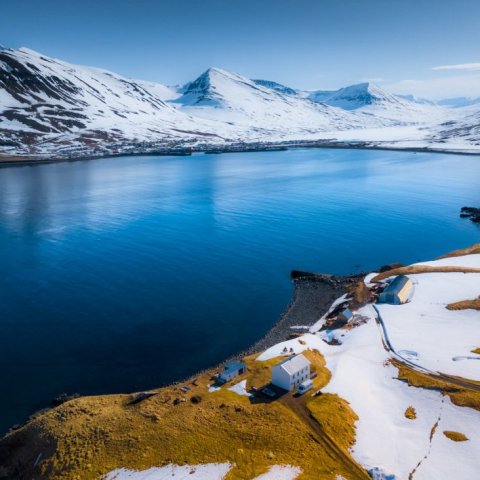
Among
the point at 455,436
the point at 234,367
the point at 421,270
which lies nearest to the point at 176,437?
the point at 234,367

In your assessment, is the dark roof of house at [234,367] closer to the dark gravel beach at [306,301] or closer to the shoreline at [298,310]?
the shoreline at [298,310]

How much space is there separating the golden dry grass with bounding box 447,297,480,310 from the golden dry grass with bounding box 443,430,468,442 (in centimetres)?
2517

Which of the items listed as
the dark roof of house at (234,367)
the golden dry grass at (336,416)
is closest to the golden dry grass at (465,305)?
the golden dry grass at (336,416)

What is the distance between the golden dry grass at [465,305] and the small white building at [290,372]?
2690 centimetres

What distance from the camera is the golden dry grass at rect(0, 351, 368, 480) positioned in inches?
1217

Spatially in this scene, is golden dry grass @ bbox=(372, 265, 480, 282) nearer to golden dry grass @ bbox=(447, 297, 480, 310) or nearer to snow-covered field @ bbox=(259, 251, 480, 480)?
snow-covered field @ bbox=(259, 251, 480, 480)

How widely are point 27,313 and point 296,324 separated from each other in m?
36.3

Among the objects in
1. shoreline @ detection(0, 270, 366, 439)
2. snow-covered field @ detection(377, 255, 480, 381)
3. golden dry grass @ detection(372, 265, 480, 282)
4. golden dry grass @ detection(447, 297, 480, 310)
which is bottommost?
shoreline @ detection(0, 270, 366, 439)

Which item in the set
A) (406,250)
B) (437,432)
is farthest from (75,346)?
(406,250)

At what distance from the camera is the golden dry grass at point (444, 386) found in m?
36.7

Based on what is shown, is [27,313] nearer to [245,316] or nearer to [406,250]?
[245,316]

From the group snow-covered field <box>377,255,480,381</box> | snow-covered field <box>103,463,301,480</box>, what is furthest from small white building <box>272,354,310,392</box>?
snow-covered field <box>377,255,480,381</box>

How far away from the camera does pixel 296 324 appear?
55906 millimetres

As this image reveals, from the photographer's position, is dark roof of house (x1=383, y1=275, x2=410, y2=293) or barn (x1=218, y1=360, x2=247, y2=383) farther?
dark roof of house (x1=383, y1=275, x2=410, y2=293)
